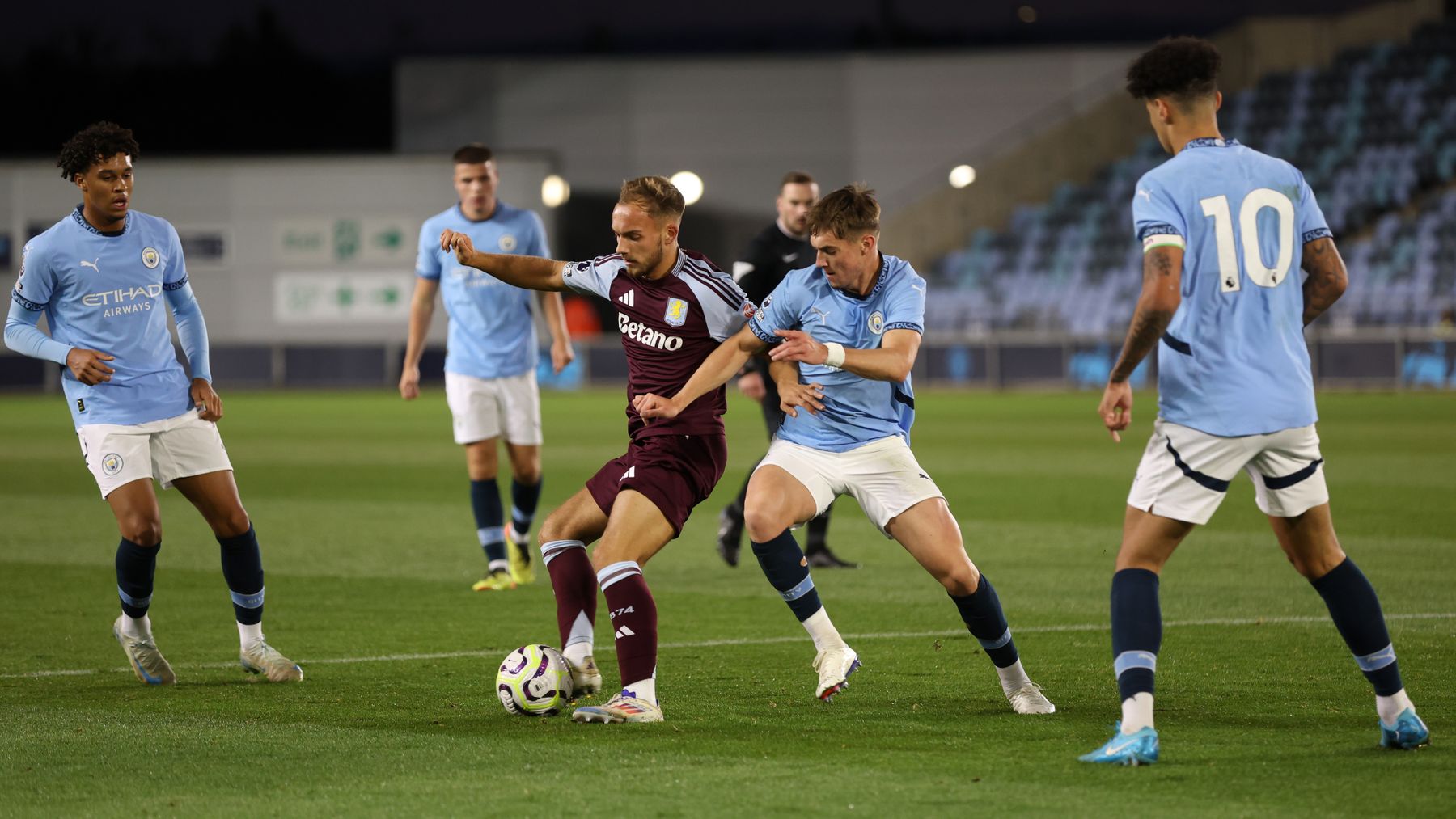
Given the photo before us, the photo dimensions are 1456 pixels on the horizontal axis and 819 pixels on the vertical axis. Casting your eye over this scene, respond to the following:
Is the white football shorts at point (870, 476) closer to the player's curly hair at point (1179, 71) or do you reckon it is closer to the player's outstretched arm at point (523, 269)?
the player's outstretched arm at point (523, 269)

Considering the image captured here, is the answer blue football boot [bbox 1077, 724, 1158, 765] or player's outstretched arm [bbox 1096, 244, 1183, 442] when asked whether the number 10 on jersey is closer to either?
player's outstretched arm [bbox 1096, 244, 1183, 442]

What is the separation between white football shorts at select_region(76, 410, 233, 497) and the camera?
6.72 meters

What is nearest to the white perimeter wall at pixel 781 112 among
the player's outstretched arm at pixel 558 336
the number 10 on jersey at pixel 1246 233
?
the player's outstretched arm at pixel 558 336

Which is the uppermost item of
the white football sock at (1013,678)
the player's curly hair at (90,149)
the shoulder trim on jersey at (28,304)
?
the player's curly hair at (90,149)

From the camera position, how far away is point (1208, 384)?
16.6 feet

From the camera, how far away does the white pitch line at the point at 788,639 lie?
725 centimetres

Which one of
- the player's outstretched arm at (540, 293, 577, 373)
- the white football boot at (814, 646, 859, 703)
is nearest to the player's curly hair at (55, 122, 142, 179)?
the white football boot at (814, 646, 859, 703)

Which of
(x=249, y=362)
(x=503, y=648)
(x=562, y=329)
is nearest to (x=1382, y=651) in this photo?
(x=503, y=648)

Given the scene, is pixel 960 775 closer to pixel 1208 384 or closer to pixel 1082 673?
pixel 1208 384

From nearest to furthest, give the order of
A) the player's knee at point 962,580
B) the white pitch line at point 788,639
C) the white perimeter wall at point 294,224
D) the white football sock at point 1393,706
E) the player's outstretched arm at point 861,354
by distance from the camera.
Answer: the white football sock at point 1393,706 → the player's outstretched arm at point 861,354 → the player's knee at point 962,580 → the white pitch line at point 788,639 → the white perimeter wall at point 294,224

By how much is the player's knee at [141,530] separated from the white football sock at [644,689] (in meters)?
2.15

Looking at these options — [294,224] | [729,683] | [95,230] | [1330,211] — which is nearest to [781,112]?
[294,224]

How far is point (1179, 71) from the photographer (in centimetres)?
505

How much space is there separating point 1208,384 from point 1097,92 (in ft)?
122
